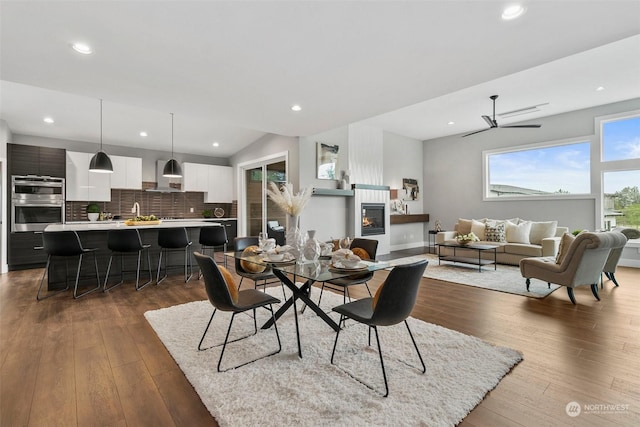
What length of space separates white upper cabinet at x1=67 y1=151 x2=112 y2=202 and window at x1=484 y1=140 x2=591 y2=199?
8964 mm

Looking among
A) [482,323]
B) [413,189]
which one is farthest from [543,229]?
[482,323]

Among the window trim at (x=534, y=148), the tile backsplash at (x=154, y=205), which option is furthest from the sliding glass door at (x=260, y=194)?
the window trim at (x=534, y=148)

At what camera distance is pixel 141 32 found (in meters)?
2.35

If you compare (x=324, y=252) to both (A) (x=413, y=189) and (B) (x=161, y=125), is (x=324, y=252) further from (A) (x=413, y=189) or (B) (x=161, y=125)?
(A) (x=413, y=189)

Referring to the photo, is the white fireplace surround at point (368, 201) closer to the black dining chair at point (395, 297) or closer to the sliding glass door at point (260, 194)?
the sliding glass door at point (260, 194)

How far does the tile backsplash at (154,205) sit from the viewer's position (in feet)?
22.1

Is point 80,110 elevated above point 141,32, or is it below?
above

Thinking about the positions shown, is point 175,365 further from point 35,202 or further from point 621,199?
point 621,199

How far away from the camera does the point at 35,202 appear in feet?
18.3

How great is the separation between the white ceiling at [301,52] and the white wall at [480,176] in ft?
5.36

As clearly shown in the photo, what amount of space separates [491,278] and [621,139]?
4.05 m

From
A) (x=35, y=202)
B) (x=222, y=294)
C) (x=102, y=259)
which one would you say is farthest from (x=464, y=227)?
(x=35, y=202)

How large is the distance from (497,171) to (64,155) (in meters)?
9.55

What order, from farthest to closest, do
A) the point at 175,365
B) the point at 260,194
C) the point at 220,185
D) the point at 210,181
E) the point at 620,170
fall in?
1. the point at 220,185
2. the point at 210,181
3. the point at 260,194
4. the point at 620,170
5. the point at 175,365
